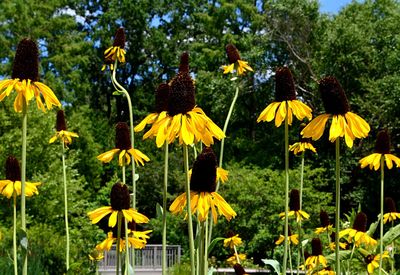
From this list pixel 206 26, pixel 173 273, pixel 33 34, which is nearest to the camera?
pixel 173 273

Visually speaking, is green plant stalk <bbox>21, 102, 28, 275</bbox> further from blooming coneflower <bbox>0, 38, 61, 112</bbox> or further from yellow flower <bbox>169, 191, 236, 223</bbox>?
yellow flower <bbox>169, 191, 236, 223</bbox>

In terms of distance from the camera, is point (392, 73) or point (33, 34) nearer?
point (392, 73)

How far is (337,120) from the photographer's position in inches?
94.4

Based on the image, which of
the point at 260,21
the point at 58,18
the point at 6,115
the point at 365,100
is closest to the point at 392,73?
the point at 365,100

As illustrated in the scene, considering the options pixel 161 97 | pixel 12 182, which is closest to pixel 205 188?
pixel 161 97

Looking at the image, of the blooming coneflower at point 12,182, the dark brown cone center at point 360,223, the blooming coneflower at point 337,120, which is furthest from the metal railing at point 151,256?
the blooming coneflower at point 337,120

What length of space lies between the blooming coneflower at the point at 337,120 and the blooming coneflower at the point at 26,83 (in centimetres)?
104

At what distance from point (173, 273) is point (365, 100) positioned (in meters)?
8.80

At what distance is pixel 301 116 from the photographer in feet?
8.98

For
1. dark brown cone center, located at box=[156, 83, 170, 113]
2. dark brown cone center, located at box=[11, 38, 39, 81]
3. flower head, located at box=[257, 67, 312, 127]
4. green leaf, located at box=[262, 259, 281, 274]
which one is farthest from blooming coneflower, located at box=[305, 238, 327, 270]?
dark brown cone center, located at box=[11, 38, 39, 81]

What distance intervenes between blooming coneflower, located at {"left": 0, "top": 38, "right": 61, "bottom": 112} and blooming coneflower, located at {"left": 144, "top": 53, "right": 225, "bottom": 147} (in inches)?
21.1

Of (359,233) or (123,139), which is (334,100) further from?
(359,233)

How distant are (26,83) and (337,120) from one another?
1276 mm

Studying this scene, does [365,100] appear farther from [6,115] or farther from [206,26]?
[6,115]
